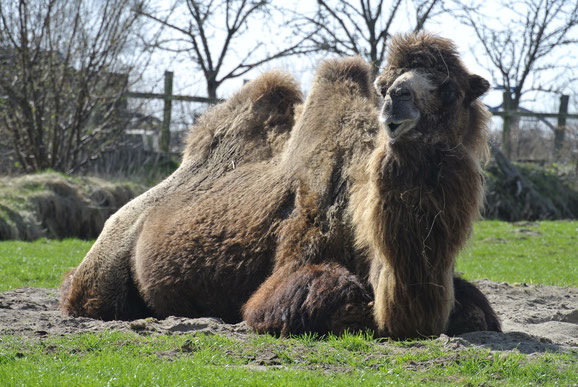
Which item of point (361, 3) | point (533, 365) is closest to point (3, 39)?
point (361, 3)

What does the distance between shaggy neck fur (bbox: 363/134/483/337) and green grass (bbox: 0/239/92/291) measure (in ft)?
16.5

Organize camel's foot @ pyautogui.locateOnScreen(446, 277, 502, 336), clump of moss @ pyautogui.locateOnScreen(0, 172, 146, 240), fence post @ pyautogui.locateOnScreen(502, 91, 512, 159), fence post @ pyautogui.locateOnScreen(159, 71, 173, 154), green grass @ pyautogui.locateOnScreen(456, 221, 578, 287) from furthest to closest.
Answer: fence post @ pyautogui.locateOnScreen(502, 91, 512, 159) < fence post @ pyautogui.locateOnScreen(159, 71, 173, 154) < clump of moss @ pyautogui.locateOnScreen(0, 172, 146, 240) < green grass @ pyautogui.locateOnScreen(456, 221, 578, 287) < camel's foot @ pyautogui.locateOnScreen(446, 277, 502, 336)

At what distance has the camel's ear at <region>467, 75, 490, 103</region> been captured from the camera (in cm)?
545

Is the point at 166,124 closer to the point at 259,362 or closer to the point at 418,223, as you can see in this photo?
the point at 418,223

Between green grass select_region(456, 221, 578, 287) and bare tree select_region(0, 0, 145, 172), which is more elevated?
bare tree select_region(0, 0, 145, 172)

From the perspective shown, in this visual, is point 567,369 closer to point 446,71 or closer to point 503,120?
point 446,71

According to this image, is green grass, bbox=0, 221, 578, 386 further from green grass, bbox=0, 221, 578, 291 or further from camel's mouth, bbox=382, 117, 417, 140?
green grass, bbox=0, 221, 578, 291

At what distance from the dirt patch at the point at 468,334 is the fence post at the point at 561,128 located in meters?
17.1

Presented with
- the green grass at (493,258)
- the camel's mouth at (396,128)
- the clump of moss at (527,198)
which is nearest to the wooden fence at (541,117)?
the clump of moss at (527,198)

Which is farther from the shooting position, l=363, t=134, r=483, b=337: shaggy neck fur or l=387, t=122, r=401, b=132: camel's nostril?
l=363, t=134, r=483, b=337: shaggy neck fur

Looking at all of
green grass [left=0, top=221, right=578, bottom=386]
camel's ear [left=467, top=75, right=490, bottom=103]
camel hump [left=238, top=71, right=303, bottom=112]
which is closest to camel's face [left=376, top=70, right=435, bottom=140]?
camel's ear [left=467, top=75, right=490, bottom=103]

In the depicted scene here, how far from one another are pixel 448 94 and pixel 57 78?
14181 millimetres

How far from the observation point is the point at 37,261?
10.8 metres

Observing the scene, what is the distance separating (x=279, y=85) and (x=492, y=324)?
124 inches
